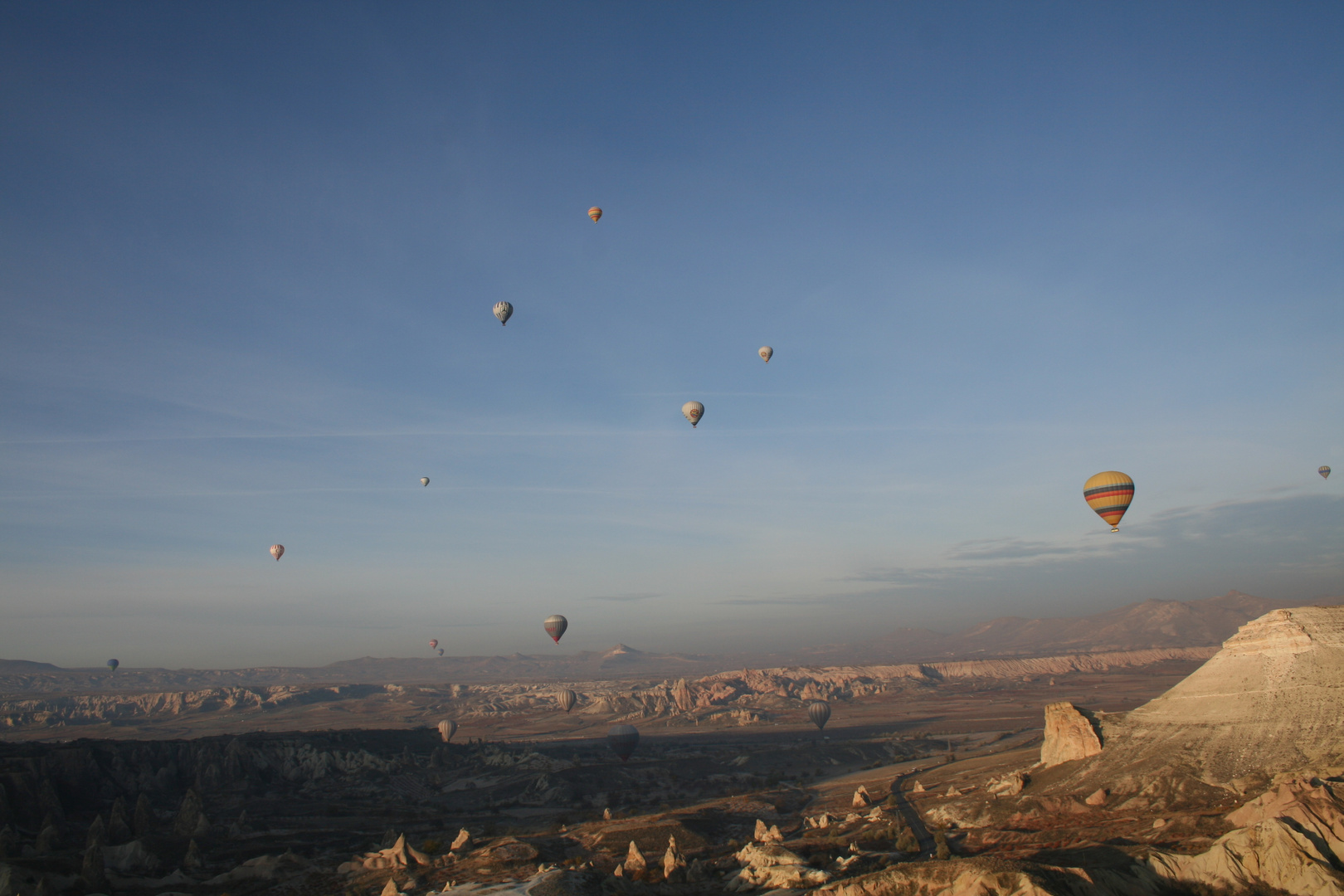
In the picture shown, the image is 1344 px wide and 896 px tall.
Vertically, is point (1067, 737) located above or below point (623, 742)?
above

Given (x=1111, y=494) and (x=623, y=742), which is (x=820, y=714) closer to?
(x=623, y=742)

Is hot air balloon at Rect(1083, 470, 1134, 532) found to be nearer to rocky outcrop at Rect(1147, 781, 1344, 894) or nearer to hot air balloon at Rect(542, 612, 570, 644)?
rocky outcrop at Rect(1147, 781, 1344, 894)

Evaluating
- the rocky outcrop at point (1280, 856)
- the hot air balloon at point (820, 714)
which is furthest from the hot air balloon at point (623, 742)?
the rocky outcrop at point (1280, 856)

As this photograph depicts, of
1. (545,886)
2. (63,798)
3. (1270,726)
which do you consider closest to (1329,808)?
(1270,726)

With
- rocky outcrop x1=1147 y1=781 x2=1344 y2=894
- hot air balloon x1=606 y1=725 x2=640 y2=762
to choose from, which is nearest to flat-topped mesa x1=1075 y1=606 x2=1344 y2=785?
rocky outcrop x1=1147 y1=781 x2=1344 y2=894

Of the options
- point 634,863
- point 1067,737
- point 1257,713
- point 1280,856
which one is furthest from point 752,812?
point 1280,856

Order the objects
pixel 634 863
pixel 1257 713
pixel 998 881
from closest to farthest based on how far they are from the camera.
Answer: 1. pixel 998 881
2. pixel 1257 713
3. pixel 634 863
